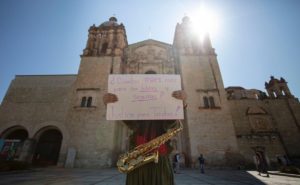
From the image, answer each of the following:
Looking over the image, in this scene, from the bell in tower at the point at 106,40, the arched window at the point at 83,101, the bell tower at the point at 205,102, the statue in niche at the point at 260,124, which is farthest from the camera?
the statue in niche at the point at 260,124

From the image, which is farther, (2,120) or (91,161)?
(2,120)

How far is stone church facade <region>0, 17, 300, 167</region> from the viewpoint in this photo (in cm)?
1212

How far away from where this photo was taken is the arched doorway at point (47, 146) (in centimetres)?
1380

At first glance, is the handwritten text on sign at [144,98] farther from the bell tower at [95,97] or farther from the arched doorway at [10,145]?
the arched doorway at [10,145]

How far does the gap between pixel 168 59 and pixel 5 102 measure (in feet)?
61.1

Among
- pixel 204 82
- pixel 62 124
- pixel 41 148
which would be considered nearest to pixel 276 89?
pixel 204 82

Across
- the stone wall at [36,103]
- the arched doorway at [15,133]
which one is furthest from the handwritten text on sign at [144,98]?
the arched doorway at [15,133]

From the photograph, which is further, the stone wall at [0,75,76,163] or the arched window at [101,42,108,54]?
the arched window at [101,42,108,54]

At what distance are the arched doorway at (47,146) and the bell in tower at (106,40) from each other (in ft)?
29.6

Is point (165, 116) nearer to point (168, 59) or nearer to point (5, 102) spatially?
point (168, 59)

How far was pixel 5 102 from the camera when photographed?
15.8 meters

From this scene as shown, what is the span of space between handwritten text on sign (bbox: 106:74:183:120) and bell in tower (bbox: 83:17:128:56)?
14314 mm

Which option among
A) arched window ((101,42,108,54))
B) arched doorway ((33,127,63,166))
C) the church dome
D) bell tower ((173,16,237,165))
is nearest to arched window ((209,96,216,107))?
bell tower ((173,16,237,165))

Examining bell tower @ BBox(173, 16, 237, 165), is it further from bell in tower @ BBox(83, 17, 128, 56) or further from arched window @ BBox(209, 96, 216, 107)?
bell in tower @ BBox(83, 17, 128, 56)
